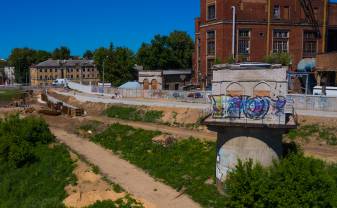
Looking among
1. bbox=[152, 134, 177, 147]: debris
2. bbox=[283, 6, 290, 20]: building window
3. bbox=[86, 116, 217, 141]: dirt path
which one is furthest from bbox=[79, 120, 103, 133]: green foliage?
bbox=[283, 6, 290, 20]: building window

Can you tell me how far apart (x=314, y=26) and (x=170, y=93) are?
109 feet

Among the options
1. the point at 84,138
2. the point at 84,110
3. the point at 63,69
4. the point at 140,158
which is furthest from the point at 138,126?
the point at 63,69

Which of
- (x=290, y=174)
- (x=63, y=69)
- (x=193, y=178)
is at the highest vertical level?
(x=63, y=69)

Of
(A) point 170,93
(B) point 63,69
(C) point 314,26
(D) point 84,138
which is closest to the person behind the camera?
(D) point 84,138

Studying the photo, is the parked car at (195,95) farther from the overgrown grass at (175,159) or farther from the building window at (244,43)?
the building window at (244,43)

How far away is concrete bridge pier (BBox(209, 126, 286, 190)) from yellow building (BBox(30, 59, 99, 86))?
136065 millimetres

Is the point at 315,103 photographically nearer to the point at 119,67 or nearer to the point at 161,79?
the point at 161,79

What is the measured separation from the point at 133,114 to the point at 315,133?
2929 cm

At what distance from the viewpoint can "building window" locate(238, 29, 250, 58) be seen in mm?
78375

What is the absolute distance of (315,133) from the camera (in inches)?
1677

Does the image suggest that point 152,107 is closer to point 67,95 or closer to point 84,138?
point 84,138

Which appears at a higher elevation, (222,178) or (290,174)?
(290,174)

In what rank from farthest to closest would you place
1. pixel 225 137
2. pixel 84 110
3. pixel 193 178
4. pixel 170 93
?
pixel 84 110 < pixel 170 93 < pixel 193 178 < pixel 225 137

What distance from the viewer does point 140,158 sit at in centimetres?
4228
